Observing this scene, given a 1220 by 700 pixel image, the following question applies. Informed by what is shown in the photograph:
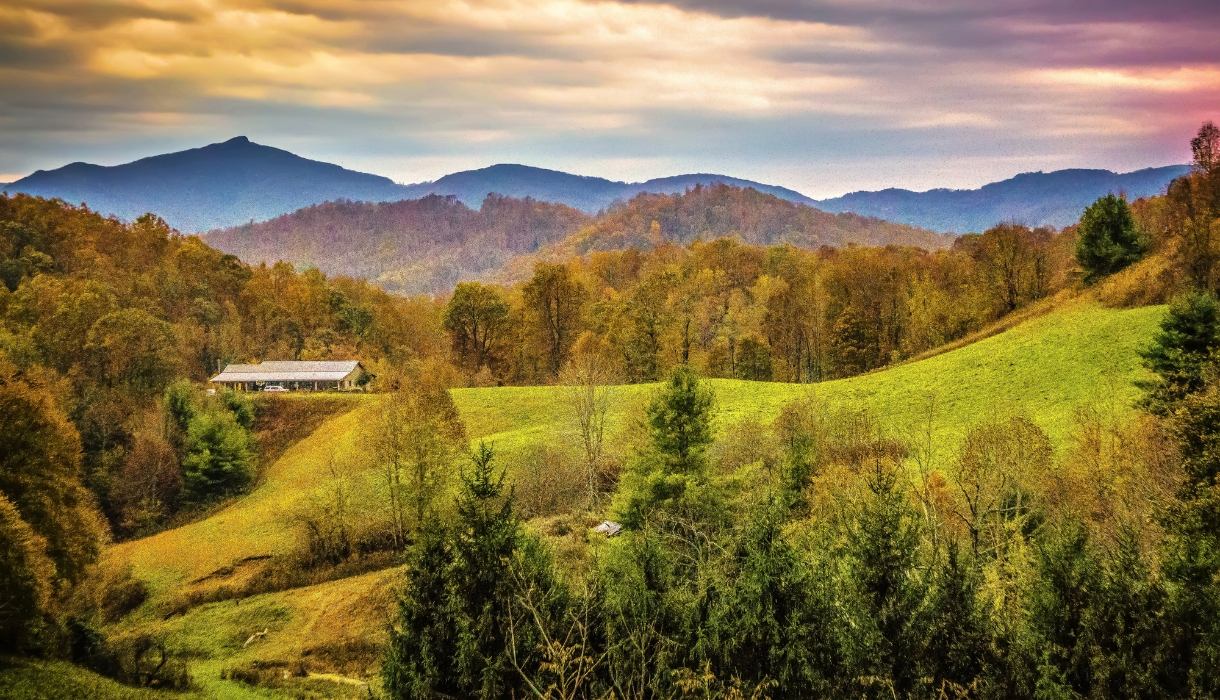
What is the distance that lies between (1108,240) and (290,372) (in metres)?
69.6

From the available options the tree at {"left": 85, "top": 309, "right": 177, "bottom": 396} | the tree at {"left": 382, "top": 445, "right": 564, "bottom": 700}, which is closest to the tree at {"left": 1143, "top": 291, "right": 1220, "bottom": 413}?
the tree at {"left": 382, "top": 445, "right": 564, "bottom": 700}

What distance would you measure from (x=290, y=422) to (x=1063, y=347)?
55290 millimetres

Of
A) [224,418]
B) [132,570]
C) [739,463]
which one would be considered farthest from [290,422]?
[739,463]

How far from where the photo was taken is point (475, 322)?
2714 inches

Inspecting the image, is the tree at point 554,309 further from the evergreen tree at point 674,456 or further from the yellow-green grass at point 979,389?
the evergreen tree at point 674,456

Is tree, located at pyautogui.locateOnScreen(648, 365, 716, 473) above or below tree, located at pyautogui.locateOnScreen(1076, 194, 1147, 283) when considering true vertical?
below

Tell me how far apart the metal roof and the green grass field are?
11489mm

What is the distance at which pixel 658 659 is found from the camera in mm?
14977

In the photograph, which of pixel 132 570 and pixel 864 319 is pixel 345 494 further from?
pixel 864 319

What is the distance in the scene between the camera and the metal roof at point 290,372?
2623 inches

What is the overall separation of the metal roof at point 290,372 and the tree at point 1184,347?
2381 inches

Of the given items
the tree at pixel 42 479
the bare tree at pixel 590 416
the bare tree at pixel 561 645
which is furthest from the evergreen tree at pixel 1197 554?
the tree at pixel 42 479

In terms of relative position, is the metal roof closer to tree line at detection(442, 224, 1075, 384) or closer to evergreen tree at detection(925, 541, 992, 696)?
tree line at detection(442, 224, 1075, 384)

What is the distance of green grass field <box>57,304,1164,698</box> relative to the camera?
29375 mm
